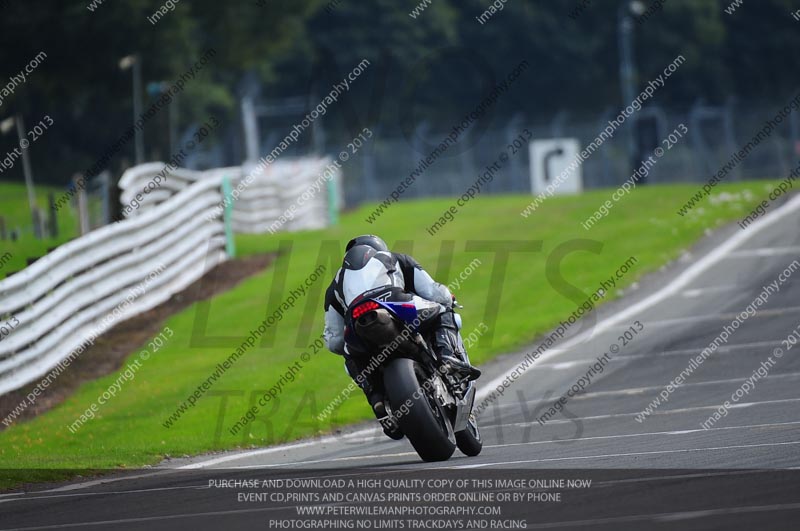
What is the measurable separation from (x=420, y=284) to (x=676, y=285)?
32.2 ft

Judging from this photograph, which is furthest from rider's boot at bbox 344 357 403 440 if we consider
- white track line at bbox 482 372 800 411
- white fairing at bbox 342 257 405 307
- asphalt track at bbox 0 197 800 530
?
white track line at bbox 482 372 800 411

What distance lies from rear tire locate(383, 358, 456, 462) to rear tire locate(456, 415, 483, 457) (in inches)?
20.1

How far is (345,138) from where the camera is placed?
60.5 m

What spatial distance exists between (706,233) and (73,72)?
24.3 m

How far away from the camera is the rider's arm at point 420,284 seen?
970 cm

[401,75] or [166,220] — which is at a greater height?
[166,220]

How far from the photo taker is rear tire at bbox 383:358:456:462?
28.6 feet

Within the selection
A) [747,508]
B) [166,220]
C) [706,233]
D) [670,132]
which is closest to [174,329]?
[166,220]

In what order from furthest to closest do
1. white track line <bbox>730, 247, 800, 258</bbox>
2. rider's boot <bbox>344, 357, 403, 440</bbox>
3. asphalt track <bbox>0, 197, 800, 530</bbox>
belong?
1. white track line <bbox>730, 247, 800, 258</bbox>
2. rider's boot <bbox>344, 357, 403, 440</bbox>
3. asphalt track <bbox>0, 197, 800, 530</bbox>

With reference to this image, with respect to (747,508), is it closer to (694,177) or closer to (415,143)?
(694,177)

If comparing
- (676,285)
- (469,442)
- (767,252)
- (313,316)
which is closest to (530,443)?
(469,442)

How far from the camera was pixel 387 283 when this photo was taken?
9.34 meters

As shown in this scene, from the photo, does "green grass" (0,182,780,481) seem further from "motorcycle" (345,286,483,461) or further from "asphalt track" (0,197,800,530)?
"motorcycle" (345,286,483,461)

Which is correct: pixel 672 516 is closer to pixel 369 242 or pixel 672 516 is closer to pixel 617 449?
pixel 617 449
